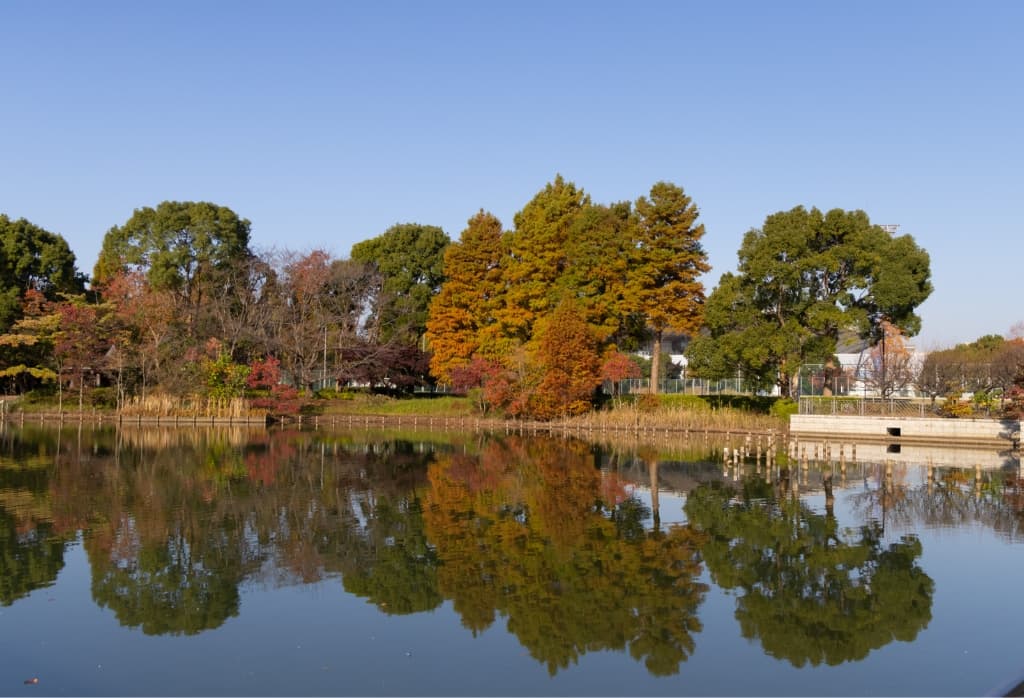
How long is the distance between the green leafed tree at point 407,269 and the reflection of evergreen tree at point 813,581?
136 ft

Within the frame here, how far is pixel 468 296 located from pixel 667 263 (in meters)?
12.5

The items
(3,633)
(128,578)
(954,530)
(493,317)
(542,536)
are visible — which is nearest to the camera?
(3,633)

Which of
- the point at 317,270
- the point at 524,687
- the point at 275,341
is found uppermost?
the point at 317,270

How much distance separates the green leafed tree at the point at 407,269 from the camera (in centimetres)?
6000

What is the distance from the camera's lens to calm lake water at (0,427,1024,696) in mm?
10102

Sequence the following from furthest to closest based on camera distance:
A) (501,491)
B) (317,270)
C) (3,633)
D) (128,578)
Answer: (317,270) → (501,491) → (128,578) → (3,633)

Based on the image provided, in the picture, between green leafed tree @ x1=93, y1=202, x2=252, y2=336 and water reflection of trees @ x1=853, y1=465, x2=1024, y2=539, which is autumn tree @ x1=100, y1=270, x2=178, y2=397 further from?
water reflection of trees @ x1=853, y1=465, x2=1024, y2=539

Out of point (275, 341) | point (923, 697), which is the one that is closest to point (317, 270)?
point (275, 341)

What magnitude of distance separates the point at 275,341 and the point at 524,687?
153ft

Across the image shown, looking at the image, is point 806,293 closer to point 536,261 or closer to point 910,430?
point 910,430

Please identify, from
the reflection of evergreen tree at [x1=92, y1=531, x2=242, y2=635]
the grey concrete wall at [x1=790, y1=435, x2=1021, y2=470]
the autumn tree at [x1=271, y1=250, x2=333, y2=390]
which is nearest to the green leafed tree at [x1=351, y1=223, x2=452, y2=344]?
the autumn tree at [x1=271, y1=250, x2=333, y2=390]

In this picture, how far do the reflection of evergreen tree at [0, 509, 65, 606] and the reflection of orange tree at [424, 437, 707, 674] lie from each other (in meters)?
6.07

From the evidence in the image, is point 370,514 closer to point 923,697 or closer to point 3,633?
point 3,633

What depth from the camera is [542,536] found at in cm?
1741
